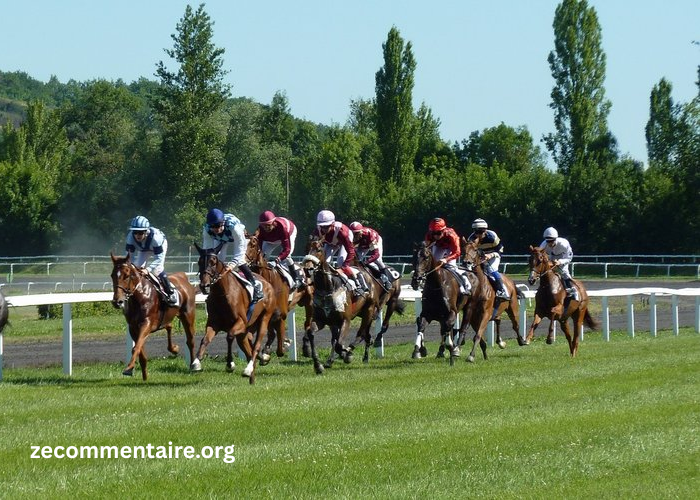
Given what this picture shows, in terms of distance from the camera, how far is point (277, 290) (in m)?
17.3

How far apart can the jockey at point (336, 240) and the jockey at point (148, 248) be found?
2474 mm

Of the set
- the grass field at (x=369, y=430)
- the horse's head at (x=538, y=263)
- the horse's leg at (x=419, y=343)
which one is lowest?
the grass field at (x=369, y=430)

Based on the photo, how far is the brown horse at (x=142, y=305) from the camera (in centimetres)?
1502

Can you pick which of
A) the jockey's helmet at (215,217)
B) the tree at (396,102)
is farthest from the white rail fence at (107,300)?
the tree at (396,102)

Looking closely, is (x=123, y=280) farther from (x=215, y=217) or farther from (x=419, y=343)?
(x=419, y=343)

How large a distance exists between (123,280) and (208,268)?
3.50ft

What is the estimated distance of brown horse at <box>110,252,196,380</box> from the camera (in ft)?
49.3

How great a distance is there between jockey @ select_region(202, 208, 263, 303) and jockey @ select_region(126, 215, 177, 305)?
0.61 metres

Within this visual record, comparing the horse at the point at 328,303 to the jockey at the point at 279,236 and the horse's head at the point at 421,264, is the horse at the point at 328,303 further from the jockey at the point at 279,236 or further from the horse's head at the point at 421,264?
the horse's head at the point at 421,264

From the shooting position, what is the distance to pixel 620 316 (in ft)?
109

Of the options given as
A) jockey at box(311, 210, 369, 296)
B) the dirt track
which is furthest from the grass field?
the dirt track

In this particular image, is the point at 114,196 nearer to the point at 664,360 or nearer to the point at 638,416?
the point at 664,360

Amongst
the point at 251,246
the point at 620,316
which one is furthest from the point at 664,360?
the point at 620,316

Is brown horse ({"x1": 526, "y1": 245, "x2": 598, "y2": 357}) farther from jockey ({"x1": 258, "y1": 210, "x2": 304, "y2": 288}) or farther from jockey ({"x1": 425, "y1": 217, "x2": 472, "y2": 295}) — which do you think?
jockey ({"x1": 258, "y1": 210, "x2": 304, "y2": 288})
